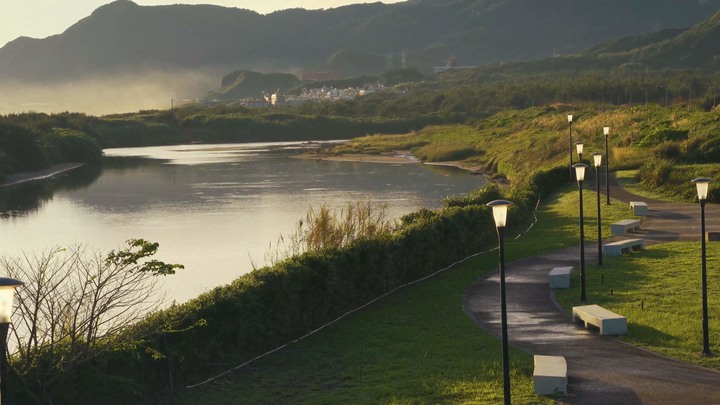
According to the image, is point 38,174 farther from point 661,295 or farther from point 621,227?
point 661,295

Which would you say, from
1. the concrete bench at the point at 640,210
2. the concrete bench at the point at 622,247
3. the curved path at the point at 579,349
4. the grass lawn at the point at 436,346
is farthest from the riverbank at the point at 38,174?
the grass lawn at the point at 436,346

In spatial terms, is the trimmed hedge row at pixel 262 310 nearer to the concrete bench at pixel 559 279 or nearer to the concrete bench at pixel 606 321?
the concrete bench at pixel 559 279

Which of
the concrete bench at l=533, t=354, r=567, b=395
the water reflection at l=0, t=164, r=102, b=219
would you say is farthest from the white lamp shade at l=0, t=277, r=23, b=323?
the water reflection at l=0, t=164, r=102, b=219

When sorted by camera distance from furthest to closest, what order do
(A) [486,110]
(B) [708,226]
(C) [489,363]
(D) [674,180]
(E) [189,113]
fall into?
(E) [189,113]
(A) [486,110]
(D) [674,180]
(B) [708,226]
(C) [489,363]

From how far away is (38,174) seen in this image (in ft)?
284

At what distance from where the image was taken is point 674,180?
43156 millimetres

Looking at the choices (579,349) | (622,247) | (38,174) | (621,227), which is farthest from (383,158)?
(579,349)

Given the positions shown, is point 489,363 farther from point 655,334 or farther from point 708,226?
point 708,226

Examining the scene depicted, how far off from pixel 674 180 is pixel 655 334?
2579 cm

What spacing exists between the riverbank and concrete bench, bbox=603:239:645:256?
58.8m

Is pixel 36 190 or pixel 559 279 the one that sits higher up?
pixel 559 279

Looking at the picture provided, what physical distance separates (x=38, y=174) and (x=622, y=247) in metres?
67.8

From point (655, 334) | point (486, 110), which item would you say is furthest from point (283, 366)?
point (486, 110)

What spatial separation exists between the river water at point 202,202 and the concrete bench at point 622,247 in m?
10.5
